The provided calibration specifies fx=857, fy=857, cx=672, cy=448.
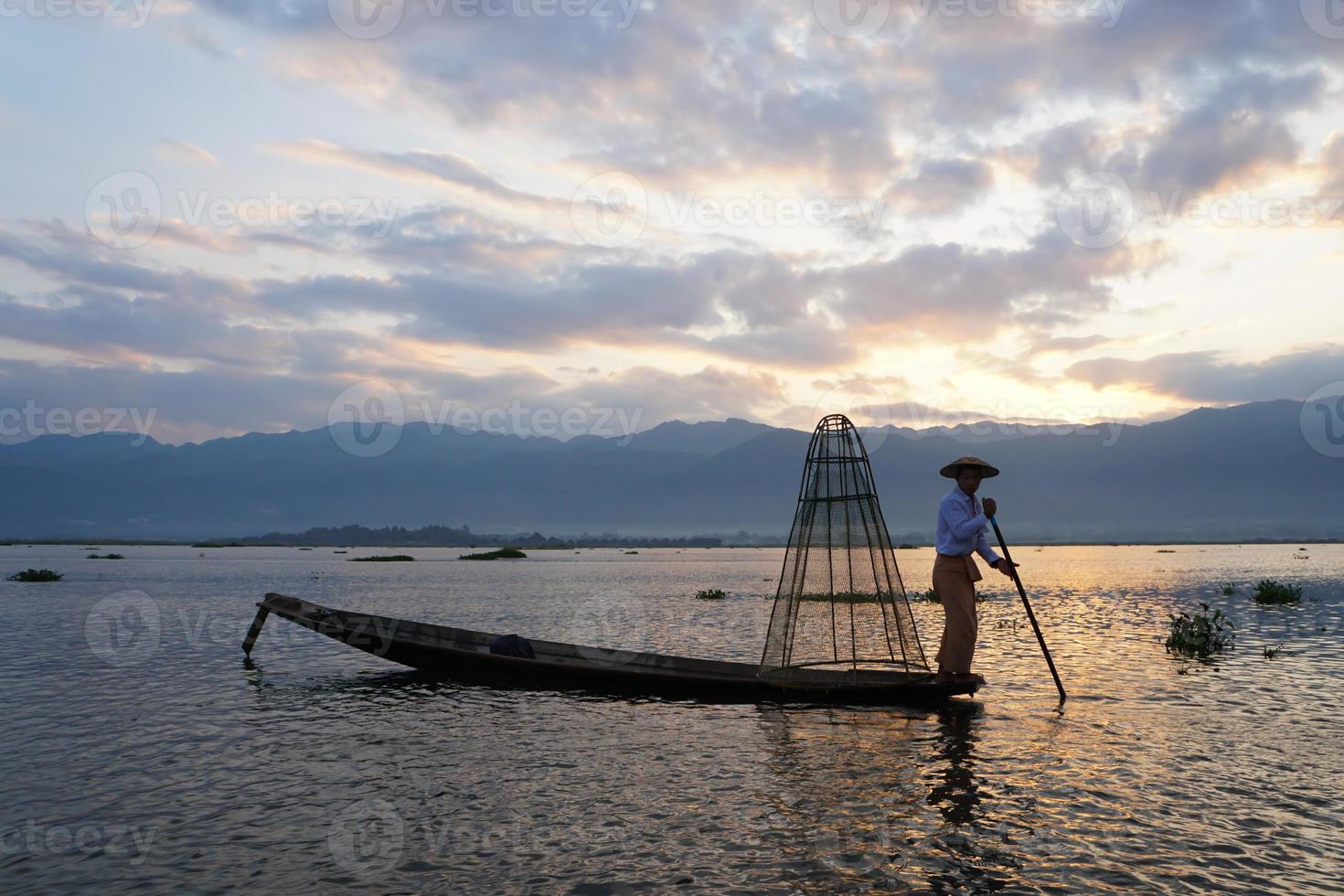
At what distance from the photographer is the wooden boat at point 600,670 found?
52.3 ft

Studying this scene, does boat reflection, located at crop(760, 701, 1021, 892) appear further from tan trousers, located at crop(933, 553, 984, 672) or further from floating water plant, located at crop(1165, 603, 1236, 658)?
floating water plant, located at crop(1165, 603, 1236, 658)

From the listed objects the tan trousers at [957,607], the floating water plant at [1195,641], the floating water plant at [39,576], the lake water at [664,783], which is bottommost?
the floating water plant at [39,576]

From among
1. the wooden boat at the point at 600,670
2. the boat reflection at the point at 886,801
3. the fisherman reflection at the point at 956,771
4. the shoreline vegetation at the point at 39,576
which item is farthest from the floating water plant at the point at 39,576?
the fisherman reflection at the point at 956,771

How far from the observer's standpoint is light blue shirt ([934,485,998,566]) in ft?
48.1

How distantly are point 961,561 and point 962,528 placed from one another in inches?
26.8

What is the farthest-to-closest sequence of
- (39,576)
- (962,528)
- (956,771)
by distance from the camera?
(39,576) → (962,528) → (956,771)

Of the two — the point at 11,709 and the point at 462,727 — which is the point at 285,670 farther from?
the point at 462,727

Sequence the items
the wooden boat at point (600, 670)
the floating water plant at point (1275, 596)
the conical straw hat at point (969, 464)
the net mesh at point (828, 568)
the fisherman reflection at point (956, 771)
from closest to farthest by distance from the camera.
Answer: the fisherman reflection at point (956, 771)
the conical straw hat at point (969, 464)
the wooden boat at point (600, 670)
the net mesh at point (828, 568)
the floating water plant at point (1275, 596)

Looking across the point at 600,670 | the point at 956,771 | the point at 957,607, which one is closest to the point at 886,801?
the point at 956,771

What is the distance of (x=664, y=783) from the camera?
11.6m

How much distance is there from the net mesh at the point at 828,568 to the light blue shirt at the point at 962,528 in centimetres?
130

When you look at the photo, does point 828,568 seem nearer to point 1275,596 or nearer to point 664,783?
point 664,783

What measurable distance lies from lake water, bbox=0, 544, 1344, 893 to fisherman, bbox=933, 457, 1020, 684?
44.6 inches

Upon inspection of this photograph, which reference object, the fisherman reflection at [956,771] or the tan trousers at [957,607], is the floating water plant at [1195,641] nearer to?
the fisherman reflection at [956,771]
